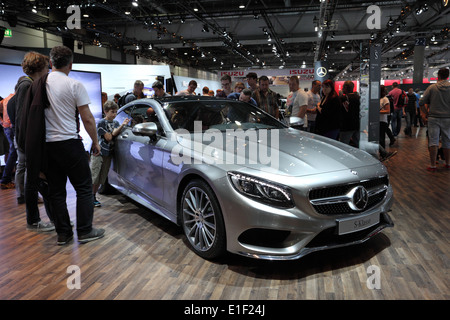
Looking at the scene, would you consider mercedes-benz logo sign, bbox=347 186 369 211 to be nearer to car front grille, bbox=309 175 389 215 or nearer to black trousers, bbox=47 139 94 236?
car front grille, bbox=309 175 389 215

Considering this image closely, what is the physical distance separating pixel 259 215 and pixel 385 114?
292 inches

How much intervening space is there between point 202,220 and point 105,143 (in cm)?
202

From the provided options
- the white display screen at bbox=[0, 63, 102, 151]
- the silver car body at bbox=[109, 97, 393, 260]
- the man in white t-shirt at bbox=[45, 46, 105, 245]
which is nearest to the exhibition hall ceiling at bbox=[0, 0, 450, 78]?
the white display screen at bbox=[0, 63, 102, 151]

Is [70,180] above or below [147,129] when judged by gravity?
below

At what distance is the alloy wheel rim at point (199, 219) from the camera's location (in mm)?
2615

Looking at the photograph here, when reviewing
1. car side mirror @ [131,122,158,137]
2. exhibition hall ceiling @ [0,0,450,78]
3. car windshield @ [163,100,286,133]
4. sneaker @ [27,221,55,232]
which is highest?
exhibition hall ceiling @ [0,0,450,78]

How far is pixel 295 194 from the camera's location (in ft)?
7.43

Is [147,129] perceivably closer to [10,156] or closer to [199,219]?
[199,219]

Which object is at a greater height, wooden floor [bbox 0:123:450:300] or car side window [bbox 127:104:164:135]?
car side window [bbox 127:104:164:135]

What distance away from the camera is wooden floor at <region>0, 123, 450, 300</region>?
2.28 m

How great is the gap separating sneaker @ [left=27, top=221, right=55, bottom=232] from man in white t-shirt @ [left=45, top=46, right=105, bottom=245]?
44cm

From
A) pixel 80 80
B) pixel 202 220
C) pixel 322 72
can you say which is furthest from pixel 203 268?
pixel 322 72

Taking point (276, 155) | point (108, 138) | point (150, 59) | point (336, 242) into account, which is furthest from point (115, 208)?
point (150, 59)

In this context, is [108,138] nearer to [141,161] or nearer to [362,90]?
[141,161]
